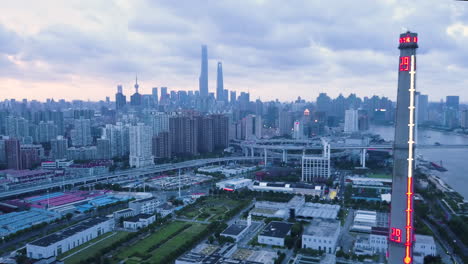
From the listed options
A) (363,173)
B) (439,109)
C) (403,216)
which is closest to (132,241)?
(403,216)

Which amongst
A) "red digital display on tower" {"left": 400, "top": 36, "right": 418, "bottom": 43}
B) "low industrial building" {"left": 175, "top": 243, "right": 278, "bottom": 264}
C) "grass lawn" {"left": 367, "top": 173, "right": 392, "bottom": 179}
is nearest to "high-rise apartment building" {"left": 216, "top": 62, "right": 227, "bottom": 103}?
"grass lawn" {"left": 367, "top": 173, "right": 392, "bottom": 179}

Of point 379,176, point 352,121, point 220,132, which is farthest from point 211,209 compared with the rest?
point 352,121

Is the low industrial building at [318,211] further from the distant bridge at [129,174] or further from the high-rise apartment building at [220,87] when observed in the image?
the high-rise apartment building at [220,87]

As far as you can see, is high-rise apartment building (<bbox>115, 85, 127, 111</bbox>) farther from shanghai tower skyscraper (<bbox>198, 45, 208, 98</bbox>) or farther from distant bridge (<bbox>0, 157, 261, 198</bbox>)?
distant bridge (<bbox>0, 157, 261, 198</bbox>)

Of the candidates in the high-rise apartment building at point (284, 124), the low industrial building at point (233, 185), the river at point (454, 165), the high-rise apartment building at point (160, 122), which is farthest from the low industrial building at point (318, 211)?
the high-rise apartment building at point (284, 124)

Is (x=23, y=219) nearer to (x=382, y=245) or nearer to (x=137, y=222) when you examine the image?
(x=137, y=222)
